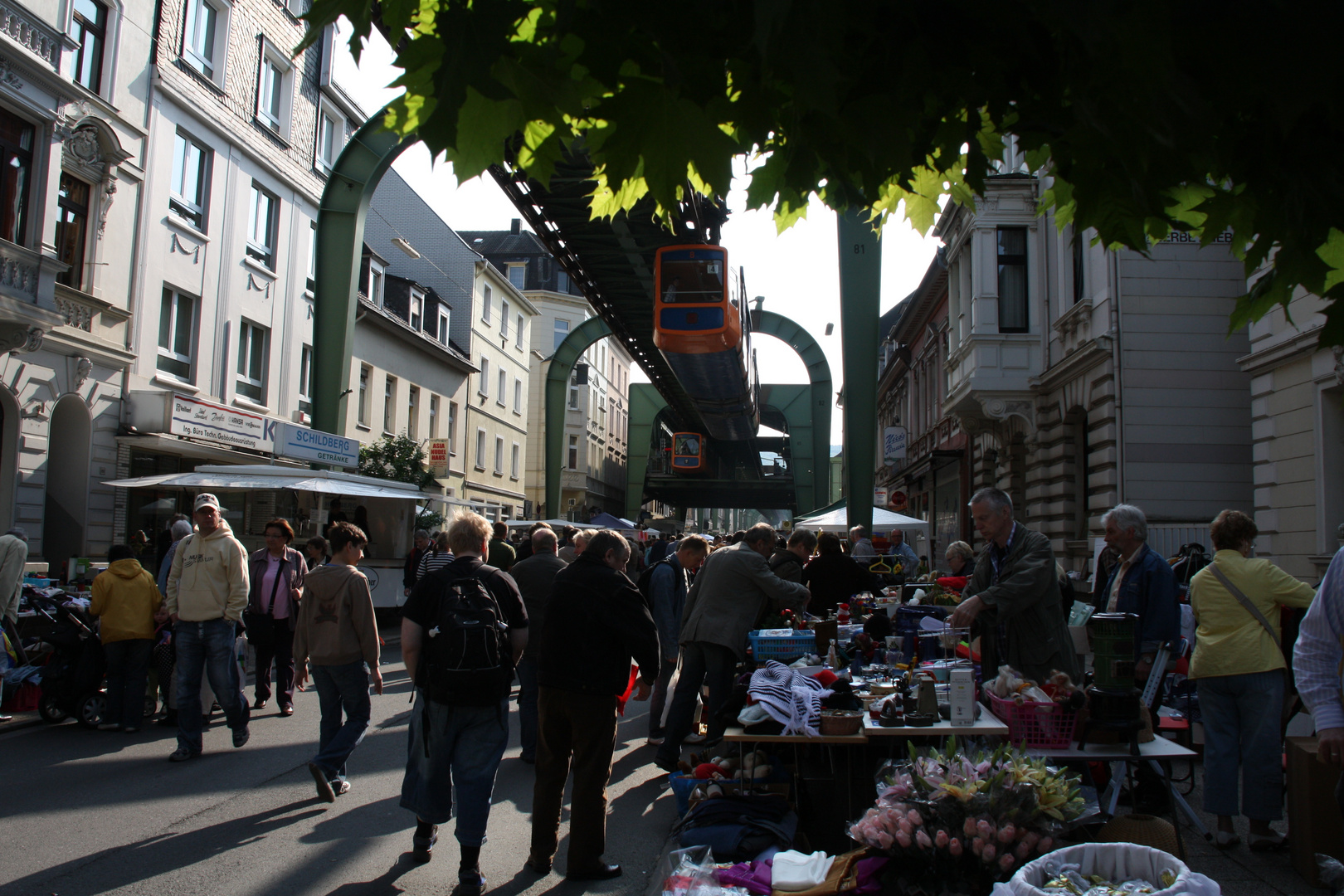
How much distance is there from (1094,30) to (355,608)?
606 centimetres

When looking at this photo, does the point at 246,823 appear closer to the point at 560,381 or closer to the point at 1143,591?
the point at 1143,591

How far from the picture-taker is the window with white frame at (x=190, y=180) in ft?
65.8

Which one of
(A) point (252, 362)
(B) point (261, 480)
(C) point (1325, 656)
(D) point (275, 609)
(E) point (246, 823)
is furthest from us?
(A) point (252, 362)

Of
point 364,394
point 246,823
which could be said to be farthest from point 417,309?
point 246,823

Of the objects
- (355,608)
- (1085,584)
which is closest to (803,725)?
(355,608)

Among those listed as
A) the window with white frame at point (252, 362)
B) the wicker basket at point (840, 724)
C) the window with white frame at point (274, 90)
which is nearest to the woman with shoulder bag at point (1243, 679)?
the wicker basket at point (840, 724)

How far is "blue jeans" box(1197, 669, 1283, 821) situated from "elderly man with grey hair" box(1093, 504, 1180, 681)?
0.53 meters

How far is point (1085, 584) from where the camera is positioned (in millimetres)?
15578

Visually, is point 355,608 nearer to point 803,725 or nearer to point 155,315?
point 803,725

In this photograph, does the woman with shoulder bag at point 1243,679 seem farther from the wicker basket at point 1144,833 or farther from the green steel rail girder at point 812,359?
the green steel rail girder at point 812,359

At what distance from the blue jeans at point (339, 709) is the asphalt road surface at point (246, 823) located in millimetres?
310

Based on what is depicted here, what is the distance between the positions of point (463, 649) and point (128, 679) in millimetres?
5426

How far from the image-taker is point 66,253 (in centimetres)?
1689

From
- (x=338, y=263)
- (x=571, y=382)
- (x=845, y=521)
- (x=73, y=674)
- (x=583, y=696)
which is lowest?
(x=73, y=674)
